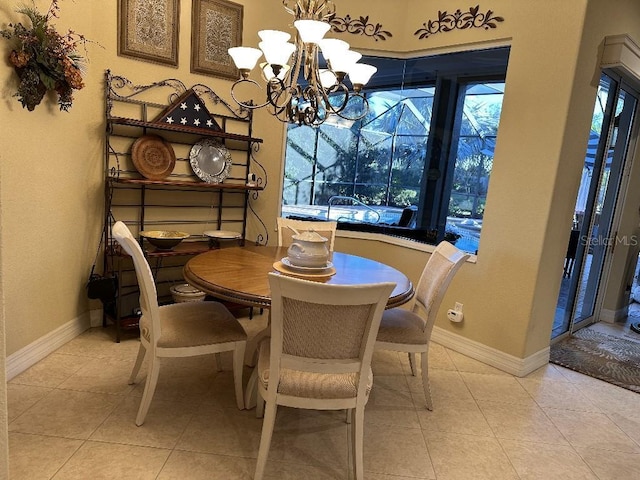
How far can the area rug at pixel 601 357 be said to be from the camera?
10.6ft

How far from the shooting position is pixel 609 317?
179 inches

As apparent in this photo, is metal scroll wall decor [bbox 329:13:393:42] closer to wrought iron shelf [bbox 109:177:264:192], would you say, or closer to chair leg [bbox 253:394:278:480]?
wrought iron shelf [bbox 109:177:264:192]

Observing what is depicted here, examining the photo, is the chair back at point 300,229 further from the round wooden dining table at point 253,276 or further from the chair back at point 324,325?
the chair back at point 324,325

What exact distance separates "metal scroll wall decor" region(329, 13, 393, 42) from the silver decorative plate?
4.79 feet

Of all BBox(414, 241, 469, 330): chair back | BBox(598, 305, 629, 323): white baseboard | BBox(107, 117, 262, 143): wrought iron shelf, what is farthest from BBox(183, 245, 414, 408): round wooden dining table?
BBox(598, 305, 629, 323): white baseboard

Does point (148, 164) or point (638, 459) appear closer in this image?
point (638, 459)

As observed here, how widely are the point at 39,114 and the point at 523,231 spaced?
10.4 ft

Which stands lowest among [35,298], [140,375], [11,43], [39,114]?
[140,375]

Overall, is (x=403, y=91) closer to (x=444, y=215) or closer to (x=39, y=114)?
(x=444, y=215)

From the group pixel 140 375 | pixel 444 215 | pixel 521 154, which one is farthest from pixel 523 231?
pixel 140 375

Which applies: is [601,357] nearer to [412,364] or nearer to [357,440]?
[412,364]

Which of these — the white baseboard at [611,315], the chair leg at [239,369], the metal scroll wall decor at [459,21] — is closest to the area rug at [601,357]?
the white baseboard at [611,315]

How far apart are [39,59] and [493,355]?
3423 mm

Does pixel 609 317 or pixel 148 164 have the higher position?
pixel 148 164
